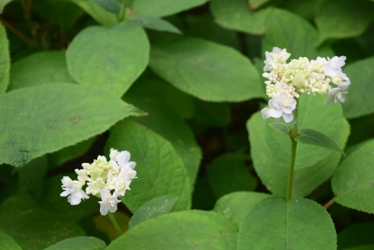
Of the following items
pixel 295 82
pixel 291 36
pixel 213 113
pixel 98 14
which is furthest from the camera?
pixel 213 113

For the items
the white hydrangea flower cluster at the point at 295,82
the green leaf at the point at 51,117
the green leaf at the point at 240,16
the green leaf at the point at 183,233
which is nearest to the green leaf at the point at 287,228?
the green leaf at the point at 183,233

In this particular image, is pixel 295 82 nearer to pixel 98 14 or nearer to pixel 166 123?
pixel 166 123

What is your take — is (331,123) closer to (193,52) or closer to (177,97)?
(193,52)

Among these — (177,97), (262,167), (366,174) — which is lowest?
(177,97)

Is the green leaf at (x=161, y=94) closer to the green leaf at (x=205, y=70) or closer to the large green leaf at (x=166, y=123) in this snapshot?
Result: the large green leaf at (x=166, y=123)

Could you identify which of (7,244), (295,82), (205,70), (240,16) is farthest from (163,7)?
(7,244)

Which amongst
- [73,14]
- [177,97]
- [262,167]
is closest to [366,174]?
[262,167]
